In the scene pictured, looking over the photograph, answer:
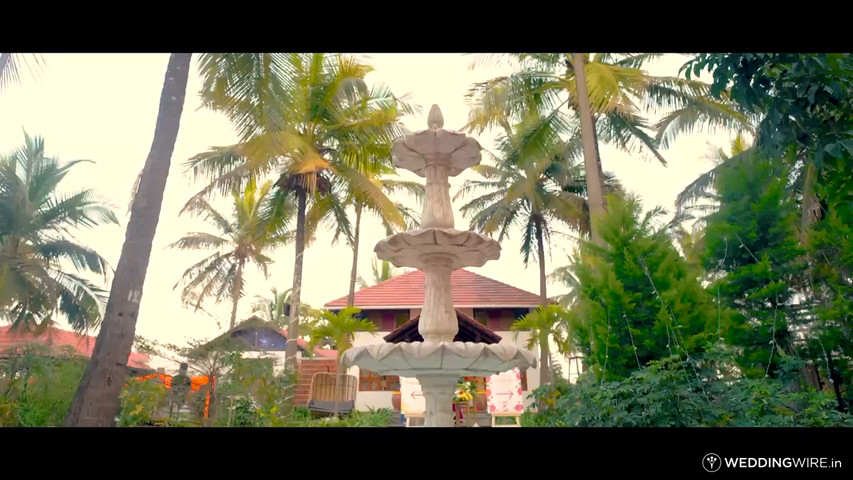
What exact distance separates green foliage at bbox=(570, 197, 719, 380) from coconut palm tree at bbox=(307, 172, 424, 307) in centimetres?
640

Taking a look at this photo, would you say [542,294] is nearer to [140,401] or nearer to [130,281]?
[140,401]

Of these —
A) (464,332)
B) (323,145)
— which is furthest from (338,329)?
(323,145)

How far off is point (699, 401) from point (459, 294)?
41.9 ft

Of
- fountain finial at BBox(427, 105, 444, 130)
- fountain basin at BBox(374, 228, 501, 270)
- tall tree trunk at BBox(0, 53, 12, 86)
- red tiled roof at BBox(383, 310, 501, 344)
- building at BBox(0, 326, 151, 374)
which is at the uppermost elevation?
tall tree trunk at BBox(0, 53, 12, 86)

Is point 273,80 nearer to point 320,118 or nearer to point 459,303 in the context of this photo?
point 320,118

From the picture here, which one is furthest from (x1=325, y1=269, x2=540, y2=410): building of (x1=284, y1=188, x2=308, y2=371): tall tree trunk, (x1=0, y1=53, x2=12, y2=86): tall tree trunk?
(x1=0, y1=53, x2=12, y2=86): tall tree trunk

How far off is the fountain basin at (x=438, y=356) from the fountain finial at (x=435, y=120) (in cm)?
206

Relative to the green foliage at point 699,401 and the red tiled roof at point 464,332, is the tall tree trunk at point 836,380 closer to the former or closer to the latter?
the green foliage at point 699,401

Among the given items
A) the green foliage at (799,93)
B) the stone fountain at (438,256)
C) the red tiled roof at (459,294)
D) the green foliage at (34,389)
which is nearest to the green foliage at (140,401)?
the green foliage at (34,389)

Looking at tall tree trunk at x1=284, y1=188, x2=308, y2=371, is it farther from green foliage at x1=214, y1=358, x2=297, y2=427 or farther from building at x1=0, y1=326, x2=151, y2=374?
building at x1=0, y1=326, x2=151, y2=374

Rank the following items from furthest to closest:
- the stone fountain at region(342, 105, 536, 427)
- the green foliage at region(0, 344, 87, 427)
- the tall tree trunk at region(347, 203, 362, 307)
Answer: the tall tree trunk at region(347, 203, 362, 307)
the green foliage at region(0, 344, 87, 427)
the stone fountain at region(342, 105, 536, 427)

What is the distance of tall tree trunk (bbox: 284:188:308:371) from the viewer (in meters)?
12.6
